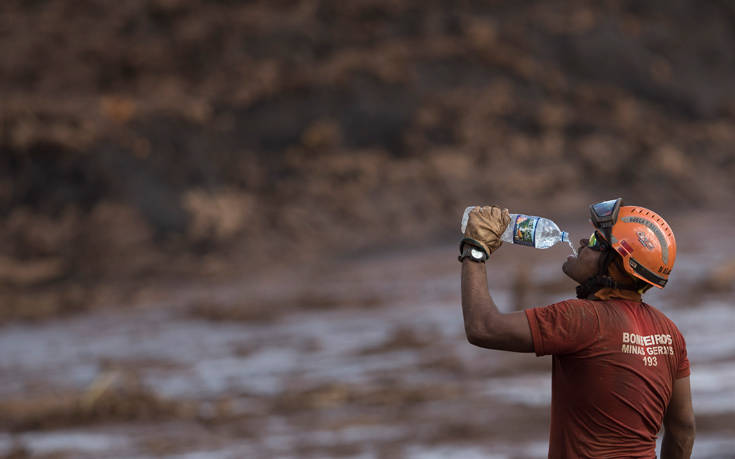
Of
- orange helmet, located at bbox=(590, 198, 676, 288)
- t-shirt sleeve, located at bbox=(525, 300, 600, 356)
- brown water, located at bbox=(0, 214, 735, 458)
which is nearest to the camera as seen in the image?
t-shirt sleeve, located at bbox=(525, 300, 600, 356)

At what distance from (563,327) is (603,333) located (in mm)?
141

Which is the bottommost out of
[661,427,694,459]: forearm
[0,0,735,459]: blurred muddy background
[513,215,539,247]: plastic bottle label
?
[661,427,694,459]: forearm

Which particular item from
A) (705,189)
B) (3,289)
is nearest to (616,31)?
(705,189)

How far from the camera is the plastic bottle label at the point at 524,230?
321 centimetres

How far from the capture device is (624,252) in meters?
2.78

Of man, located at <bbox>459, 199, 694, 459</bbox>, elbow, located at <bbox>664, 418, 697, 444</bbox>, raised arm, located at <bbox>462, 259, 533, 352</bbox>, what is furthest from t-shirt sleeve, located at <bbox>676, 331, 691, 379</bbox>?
raised arm, located at <bbox>462, 259, 533, 352</bbox>

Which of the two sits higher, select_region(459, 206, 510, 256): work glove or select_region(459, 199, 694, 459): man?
select_region(459, 206, 510, 256): work glove

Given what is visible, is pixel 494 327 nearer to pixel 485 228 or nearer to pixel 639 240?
pixel 485 228

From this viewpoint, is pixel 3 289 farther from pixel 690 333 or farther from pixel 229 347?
pixel 690 333

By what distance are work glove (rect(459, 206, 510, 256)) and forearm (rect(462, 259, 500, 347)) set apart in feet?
0.21

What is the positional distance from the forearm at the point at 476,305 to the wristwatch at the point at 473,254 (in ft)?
0.04

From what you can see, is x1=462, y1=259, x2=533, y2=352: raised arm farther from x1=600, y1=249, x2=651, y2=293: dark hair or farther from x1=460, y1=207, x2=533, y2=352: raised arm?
x1=600, y1=249, x2=651, y2=293: dark hair

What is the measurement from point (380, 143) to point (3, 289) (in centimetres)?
988

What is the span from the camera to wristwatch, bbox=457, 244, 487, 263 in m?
2.80
